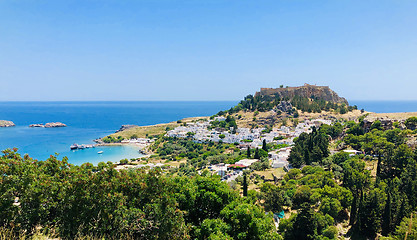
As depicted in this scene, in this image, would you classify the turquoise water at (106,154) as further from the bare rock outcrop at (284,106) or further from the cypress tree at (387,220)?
the cypress tree at (387,220)

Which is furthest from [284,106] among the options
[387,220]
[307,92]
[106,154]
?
[387,220]

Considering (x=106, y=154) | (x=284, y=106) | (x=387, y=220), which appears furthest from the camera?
(x=284, y=106)

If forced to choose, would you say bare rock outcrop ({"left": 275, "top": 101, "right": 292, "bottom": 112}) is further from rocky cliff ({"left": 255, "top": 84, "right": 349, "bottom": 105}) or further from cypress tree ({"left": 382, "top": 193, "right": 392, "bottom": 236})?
cypress tree ({"left": 382, "top": 193, "right": 392, "bottom": 236})

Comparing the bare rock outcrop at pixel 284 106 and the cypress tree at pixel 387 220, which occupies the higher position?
the bare rock outcrop at pixel 284 106

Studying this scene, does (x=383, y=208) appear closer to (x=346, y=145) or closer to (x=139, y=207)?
(x=139, y=207)

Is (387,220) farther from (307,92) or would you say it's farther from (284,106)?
(307,92)

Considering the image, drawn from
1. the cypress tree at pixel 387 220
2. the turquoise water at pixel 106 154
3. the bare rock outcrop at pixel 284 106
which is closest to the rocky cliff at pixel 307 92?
the bare rock outcrop at pixel 284 106

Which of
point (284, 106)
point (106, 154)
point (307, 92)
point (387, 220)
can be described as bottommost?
point (106, 154)

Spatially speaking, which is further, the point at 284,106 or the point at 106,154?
the point at 284,106

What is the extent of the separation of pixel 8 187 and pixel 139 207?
10.6 ft

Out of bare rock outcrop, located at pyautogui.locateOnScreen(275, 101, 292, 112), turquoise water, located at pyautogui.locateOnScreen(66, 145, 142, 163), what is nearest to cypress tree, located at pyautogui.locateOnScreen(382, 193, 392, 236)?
turquoise water, located at pyautogui.locateOnScreen(66, 145, 142, 163)

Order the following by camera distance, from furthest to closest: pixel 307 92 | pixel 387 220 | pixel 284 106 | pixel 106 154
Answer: pixel 307 92 → pixel 284 106 → pixel 106 154 → pixel 387 220

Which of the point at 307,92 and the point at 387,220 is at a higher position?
the point at 307,92

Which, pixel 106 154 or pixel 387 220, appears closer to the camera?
pixel 387 220
